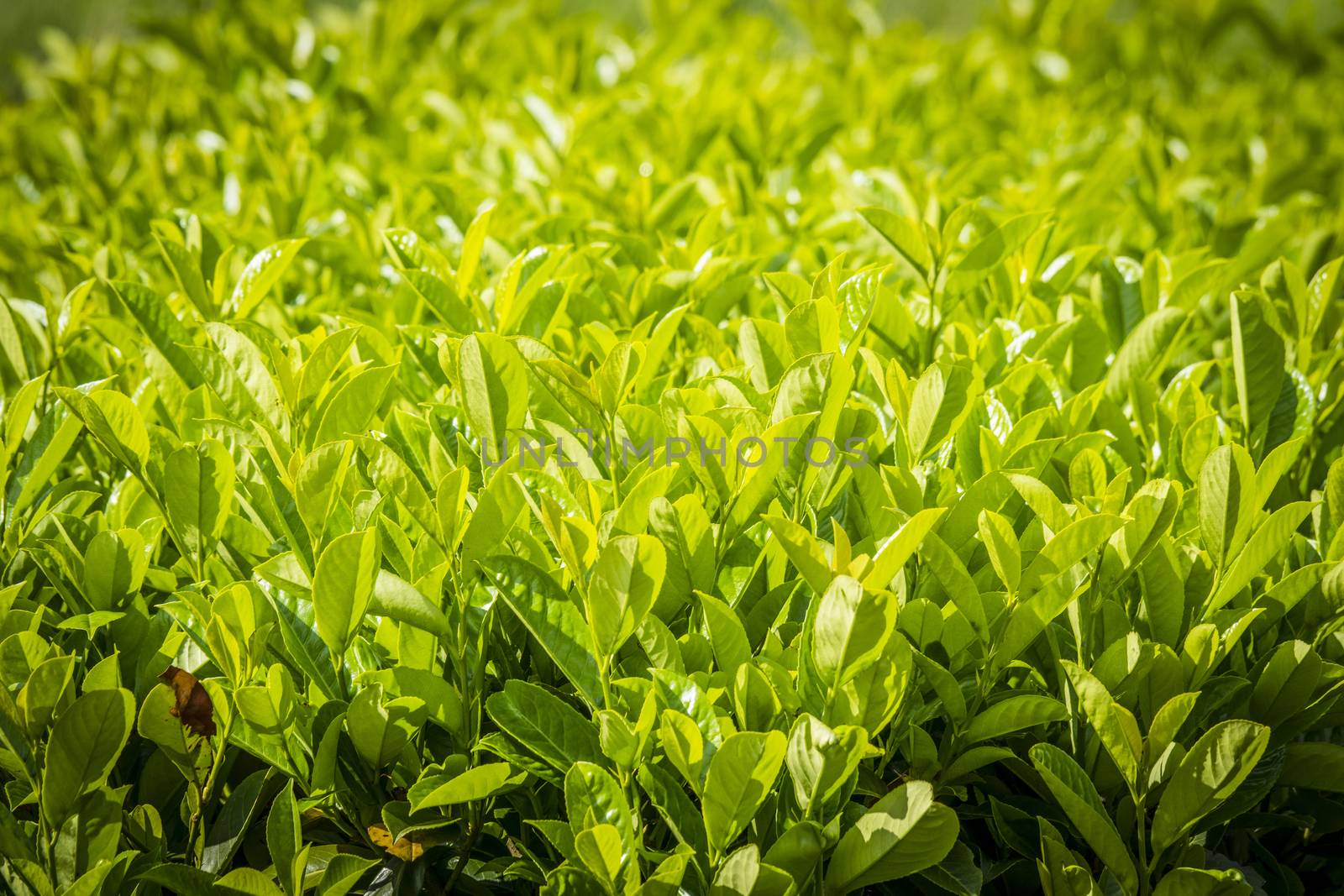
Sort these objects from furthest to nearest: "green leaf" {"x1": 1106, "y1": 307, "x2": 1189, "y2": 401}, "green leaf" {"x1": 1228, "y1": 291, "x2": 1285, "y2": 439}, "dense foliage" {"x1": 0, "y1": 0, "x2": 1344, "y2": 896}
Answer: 1. "green leaf" {"x1": 1106, "y1": 307, "x2": 1189, "y2": 401}
2. "green leaf" {"x1": 1228, "y1": 291, "x2": 1285, "y2": 439}
3. "dense foliage" {"x1": 0, "y1": 0, "x2": 1344, "y2": 896}

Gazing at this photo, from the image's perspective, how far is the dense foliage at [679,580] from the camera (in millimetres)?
1301

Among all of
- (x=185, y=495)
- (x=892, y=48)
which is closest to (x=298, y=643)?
(x=185, y=495)

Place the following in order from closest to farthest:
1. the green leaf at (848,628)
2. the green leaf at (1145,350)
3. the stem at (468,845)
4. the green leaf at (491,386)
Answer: the green leaf at (848,628)
the stem at (468,845)
the green leaf at (491,386)
the green leaf at (1145,350)

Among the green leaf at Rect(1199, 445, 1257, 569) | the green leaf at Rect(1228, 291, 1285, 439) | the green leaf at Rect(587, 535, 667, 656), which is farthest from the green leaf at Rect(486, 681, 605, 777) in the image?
the green leaf at Rect(1228, 291, 1285, 439)

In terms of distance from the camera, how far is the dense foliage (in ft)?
4.27

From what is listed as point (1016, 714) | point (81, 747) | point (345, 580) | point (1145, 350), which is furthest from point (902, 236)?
point (81, 747)

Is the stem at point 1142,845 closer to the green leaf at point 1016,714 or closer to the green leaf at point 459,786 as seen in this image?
the green leaf at point 1016,714

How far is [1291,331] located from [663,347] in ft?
3.95

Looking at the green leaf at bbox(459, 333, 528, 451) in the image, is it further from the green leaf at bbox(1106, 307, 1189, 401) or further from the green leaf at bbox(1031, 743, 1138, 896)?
the green leaf at bbox(1106, 307, 1189, 401)

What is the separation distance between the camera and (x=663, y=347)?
6.15 feet

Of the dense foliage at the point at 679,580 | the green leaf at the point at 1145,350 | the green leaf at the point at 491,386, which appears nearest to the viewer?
the dense foliage at the point at 679,580

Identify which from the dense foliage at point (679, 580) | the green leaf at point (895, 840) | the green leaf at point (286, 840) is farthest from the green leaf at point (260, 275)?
the green leaf at point (895, 840)

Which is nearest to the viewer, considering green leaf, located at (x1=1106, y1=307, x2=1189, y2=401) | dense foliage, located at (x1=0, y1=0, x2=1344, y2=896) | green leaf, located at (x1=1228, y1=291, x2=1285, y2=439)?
dense foliage, located at (x1=0, y1=0, x2=1344, y2=896)

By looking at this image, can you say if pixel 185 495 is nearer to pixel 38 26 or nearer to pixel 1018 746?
pixel 1018 746
